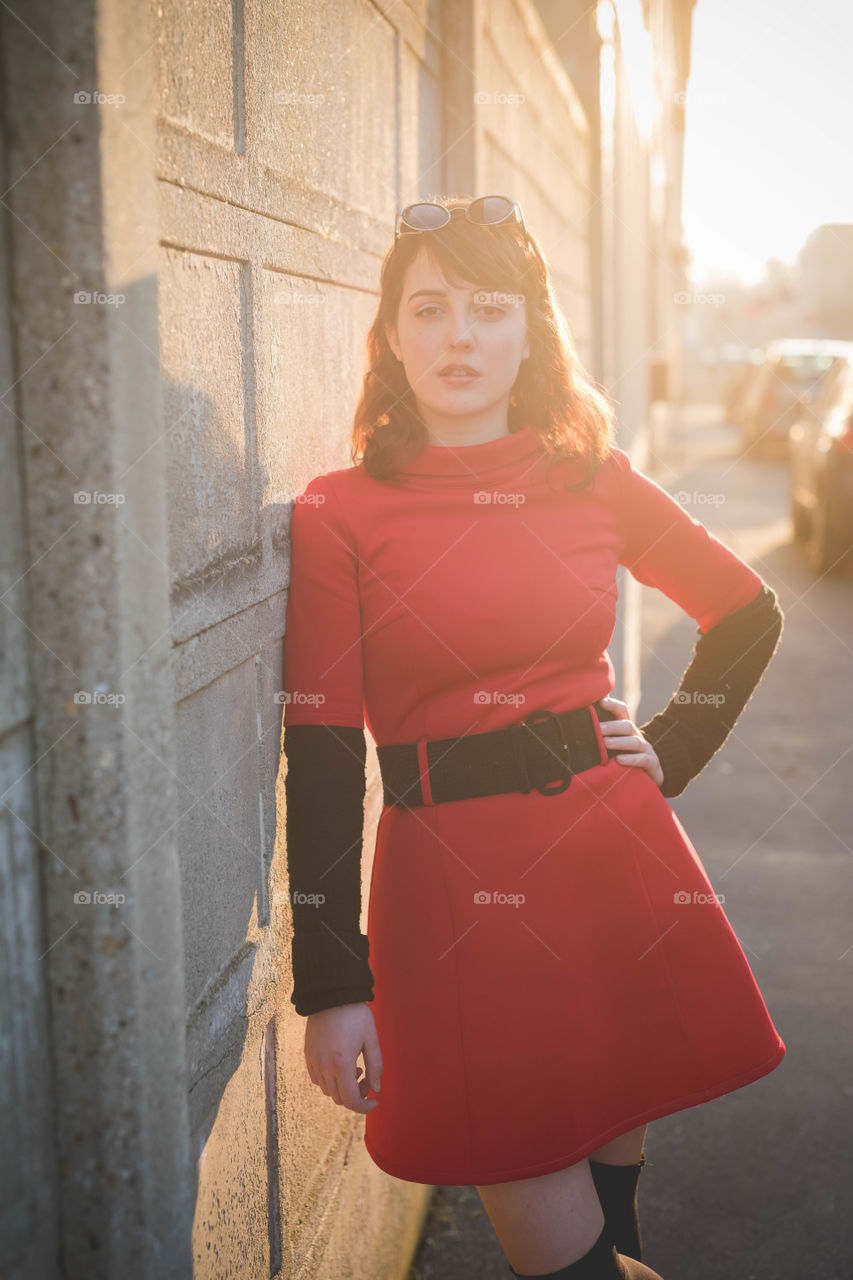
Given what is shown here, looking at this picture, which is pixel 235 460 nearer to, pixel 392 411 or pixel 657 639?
pixel 392 411

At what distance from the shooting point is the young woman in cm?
178

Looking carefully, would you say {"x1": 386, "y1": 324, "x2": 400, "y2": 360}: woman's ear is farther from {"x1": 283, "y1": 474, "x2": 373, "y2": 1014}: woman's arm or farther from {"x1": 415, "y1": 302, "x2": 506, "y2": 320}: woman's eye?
{"x1": 283, "y1": 474, "x2": 373, "y2": 1014}: woman's arm

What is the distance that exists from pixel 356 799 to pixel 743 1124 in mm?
1999

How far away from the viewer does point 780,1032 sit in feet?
11.9

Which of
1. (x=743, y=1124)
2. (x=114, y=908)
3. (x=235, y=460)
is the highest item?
(x=235, y=460)

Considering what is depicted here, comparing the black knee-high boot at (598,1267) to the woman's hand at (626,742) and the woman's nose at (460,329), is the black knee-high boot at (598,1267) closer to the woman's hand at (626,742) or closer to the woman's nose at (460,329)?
the woman's hand at (626,742)

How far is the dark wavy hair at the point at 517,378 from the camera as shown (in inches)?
77.1

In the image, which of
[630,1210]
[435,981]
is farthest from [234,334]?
[630,1210]

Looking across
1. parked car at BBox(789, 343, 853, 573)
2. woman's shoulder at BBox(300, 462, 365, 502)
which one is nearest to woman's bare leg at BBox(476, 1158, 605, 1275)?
woman's shoulder at BBox(300, 462, 365, 502)

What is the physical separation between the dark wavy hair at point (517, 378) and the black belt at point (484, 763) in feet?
1.39

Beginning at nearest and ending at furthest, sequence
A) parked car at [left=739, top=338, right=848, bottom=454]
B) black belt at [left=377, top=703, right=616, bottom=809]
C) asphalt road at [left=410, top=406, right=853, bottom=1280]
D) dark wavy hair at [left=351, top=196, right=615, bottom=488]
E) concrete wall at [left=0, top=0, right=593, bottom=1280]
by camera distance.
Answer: concrete wall at [left=0, top=0, right=593, bottom=1280], black belt at [left=377, top=703, right=616, bottom=809], dark wavy hair at [left=351, top=196, right=615, bottom=488], asphalt road at [left=410, top=406, right=853, bottom=1280], parked car at [left=739, top=338, right=848, bottom=454]

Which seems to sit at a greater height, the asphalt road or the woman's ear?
the woman's ear

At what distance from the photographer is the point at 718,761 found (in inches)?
239

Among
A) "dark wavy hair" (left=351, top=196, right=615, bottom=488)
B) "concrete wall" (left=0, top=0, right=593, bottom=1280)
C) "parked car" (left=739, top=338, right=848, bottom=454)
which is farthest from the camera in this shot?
"parked car" (left=739, top=338, right=848, bottom=454)
